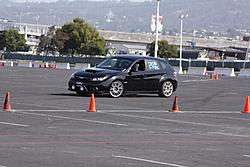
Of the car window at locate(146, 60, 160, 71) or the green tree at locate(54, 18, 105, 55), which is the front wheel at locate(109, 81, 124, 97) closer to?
the car window at locate(146, 60, 160, 71)

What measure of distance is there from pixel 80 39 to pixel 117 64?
85.4 metres

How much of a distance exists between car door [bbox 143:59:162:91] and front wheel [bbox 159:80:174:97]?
277 mm

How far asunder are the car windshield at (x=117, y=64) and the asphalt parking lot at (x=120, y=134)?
8.22ft

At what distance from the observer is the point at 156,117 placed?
768 inches

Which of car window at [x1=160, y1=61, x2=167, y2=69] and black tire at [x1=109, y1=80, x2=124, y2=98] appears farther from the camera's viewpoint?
car window at [x1=160, y1=61, x2=167, y2=69]

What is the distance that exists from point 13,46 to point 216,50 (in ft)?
145

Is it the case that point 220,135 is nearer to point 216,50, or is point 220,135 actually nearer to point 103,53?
point 103,53

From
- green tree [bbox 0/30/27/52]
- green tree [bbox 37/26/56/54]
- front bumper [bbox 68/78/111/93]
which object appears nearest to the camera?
front bumper [bbox 68/78/111/93]

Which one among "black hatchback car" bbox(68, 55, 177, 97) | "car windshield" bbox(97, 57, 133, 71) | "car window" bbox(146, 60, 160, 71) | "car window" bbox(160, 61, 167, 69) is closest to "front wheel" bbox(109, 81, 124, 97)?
"black hatchback car" bbox(68, 55, 177, 97)

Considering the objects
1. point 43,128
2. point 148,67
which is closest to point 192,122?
point 43,128

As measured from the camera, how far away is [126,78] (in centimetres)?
2659

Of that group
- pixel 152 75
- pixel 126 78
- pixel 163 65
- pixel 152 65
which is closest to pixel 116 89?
pixel 126 78

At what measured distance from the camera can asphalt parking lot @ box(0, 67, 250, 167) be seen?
11789mm

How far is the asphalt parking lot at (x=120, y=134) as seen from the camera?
11.8m
